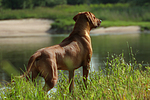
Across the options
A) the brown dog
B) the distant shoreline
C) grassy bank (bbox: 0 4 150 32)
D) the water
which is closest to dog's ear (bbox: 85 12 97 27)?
the brown dog

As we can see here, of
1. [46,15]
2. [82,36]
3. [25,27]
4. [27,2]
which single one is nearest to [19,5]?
[27,2]

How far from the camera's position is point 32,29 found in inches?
968

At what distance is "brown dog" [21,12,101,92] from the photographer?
3.89 metres

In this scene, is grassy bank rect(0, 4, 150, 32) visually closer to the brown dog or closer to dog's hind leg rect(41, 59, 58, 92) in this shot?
the brown dog

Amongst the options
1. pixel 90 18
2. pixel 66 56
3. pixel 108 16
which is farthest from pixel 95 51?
pixel 108 16

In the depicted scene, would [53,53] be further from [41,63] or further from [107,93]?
[107,93]

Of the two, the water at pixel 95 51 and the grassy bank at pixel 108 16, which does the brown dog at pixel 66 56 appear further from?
the grassy bank at pixel 108 16

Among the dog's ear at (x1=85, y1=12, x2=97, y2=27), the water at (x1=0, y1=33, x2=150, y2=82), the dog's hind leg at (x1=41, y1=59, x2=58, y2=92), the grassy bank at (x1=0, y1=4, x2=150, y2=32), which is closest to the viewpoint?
the dog's hind leg at (x1=41, y1=59, x2=58, y2=92)

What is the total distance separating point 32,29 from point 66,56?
20.7 meters

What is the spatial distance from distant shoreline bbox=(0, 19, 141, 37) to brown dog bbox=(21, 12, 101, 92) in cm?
1897

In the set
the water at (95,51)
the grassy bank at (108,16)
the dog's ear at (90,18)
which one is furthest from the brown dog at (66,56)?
the grassy bank at (108,16)

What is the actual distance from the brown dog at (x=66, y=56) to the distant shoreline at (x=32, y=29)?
62.2 feet

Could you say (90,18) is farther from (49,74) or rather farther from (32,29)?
(32,29)

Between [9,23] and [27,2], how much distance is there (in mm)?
10806
